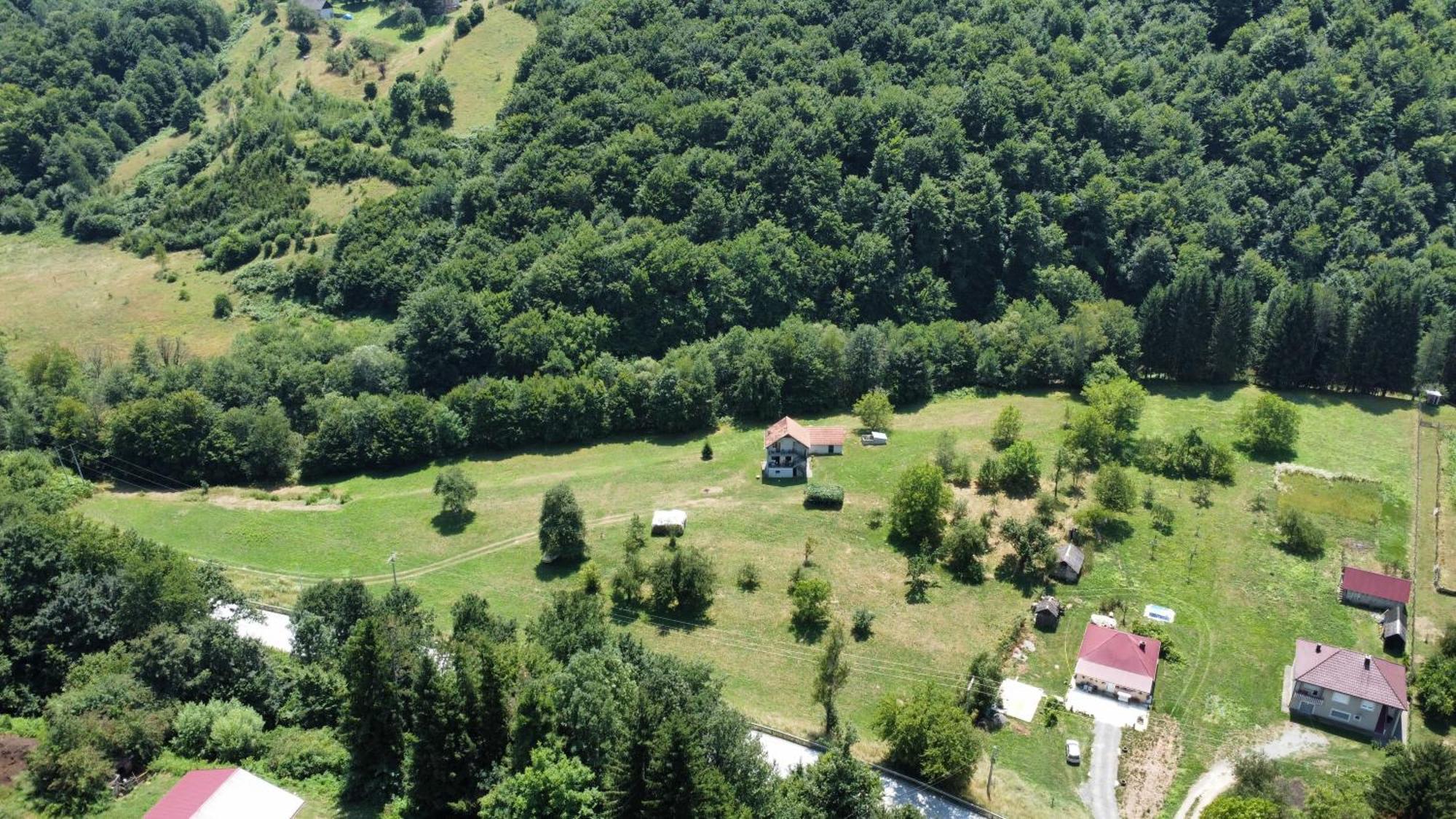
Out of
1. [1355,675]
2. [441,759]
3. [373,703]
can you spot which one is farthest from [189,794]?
[1355,675]

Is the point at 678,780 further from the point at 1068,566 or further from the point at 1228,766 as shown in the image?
the point at 1068,566

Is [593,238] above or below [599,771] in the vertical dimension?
above

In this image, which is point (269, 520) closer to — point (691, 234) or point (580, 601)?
point (580, 601)

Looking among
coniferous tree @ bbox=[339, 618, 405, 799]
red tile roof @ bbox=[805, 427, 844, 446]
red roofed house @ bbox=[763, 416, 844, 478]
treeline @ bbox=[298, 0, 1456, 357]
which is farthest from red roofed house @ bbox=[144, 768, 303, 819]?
treeline @ bbox=[298, 0, 1456, 357]

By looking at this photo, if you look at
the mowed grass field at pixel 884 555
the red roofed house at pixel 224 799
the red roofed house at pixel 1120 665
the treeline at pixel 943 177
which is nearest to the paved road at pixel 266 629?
the mowed grass field at pixel 884 555

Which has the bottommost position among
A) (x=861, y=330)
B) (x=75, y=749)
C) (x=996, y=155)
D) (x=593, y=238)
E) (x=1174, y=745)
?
(x=1174, y=745)

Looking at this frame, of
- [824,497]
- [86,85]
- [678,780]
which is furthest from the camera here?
[86,85]

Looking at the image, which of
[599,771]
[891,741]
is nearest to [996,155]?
[891,741]
